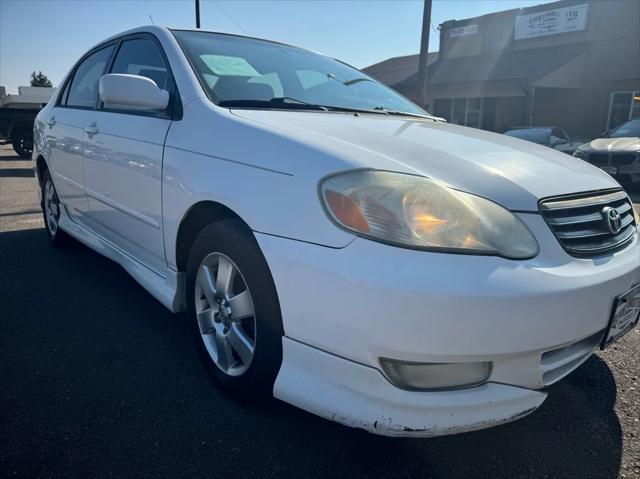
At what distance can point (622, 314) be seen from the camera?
1.83m

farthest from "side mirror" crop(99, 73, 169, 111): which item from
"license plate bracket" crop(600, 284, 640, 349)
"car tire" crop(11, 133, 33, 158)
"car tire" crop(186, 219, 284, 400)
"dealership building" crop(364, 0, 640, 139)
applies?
"dealership building" crop(364, 0, 640, 139)

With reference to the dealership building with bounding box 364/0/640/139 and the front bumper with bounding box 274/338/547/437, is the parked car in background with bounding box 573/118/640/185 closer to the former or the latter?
the front bumper with bounding box 274/338/547/437

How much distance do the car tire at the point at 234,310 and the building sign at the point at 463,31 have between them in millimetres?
25575

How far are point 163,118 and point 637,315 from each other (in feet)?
7.39

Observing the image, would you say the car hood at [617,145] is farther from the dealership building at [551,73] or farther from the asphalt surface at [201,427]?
the dealership building at [551,73]

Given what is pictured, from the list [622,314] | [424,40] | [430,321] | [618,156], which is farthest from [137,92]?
[424,40]

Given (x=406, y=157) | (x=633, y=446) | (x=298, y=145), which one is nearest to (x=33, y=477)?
(x=298, y=145)

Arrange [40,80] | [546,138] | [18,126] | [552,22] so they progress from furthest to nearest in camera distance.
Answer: [40,80] → [552,22] → [18,126] → [546,138]

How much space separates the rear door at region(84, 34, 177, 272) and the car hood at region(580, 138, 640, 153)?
7.94 metres

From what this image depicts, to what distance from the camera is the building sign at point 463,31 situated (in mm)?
24289

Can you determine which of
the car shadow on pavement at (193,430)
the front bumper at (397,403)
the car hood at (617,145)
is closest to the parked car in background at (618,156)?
the car hood at (617,145)

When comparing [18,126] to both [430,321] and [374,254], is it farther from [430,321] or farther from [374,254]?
[430,321]

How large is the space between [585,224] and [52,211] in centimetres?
409

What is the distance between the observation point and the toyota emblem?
1862 millimetres
